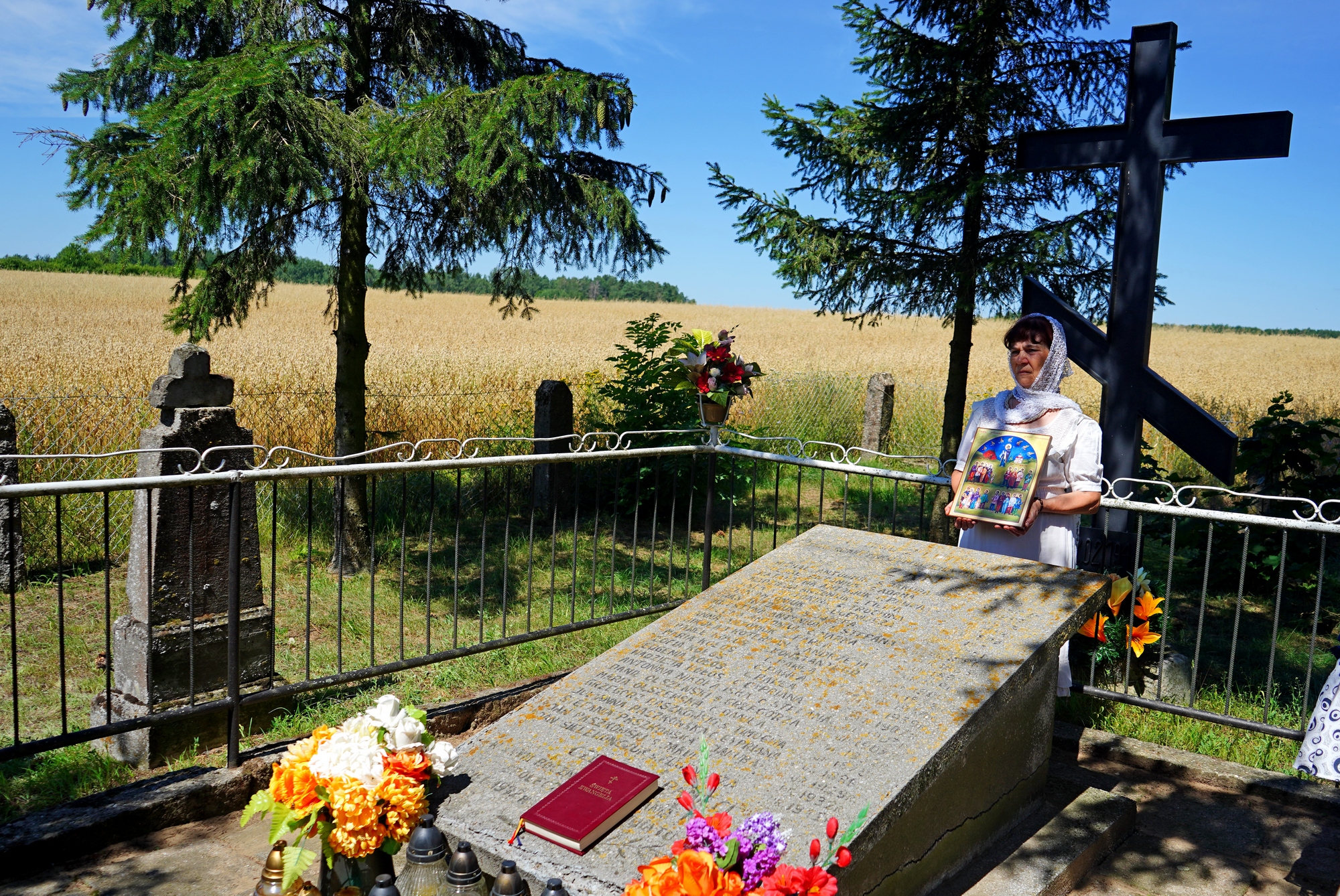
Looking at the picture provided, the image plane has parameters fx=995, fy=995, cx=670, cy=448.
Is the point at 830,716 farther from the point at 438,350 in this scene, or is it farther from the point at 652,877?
the point at 438,350

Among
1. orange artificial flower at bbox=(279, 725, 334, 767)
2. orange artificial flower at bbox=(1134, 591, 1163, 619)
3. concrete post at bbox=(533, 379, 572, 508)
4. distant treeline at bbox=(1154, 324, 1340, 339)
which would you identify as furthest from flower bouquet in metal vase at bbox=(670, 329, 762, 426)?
distant treeline at bbox=(1154, 324, 1340, 339)

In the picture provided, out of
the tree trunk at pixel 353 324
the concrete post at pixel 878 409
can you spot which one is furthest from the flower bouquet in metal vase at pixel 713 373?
the concrete post at pixel 878 409

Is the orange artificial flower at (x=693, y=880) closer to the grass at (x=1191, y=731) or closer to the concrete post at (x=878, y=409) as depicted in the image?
the grass at (x=1191, y=731)

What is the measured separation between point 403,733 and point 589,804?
0.56 meters

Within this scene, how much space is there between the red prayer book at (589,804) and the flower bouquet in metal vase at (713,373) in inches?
105

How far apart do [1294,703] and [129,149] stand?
7.08m

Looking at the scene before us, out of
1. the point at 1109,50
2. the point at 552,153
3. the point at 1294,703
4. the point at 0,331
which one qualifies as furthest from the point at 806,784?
the point at 0,331

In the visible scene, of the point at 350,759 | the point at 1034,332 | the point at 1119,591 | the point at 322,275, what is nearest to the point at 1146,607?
the point at 1119,591

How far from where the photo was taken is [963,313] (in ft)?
27.8

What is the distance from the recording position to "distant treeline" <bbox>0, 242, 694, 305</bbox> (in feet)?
19.3

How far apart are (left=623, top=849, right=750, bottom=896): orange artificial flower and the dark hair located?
2474 mm

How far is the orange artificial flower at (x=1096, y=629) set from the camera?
442 centimetres

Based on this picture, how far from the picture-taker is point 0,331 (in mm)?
17391

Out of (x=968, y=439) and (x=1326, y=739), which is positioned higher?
(x=968, y=439)
